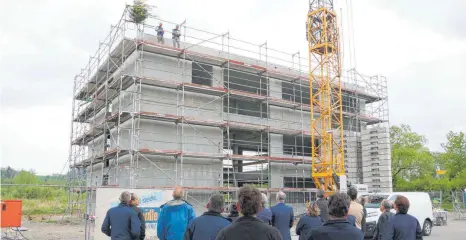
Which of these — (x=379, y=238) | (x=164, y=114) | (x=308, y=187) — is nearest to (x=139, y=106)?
(x=164, y=114)

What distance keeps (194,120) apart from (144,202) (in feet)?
27.8

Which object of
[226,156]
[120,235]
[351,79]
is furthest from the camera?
[351,79]

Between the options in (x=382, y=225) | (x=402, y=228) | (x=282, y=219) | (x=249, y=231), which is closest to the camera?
(x=249, y=231)

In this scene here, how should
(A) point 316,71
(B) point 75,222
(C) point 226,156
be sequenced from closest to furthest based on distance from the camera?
(C) point 226,156 → (B) point 75,222 → (A) point 316,71

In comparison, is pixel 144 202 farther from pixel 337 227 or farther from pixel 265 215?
pixel 337 227

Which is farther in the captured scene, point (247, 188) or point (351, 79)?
point (351, 79)

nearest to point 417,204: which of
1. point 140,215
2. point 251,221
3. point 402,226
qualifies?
point 402,226

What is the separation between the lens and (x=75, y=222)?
871 inches

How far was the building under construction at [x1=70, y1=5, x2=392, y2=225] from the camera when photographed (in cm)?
1952

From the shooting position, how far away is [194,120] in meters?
19.9

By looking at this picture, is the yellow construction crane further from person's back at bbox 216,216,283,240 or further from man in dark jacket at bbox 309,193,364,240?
person's back at bbox 216,216,283,240

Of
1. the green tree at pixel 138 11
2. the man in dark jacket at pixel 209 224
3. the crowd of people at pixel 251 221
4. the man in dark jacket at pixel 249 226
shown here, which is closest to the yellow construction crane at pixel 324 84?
the green tree at pixel 138 11

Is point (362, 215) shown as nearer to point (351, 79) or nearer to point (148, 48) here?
point (148, 48)

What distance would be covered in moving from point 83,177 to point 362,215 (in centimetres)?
2306
